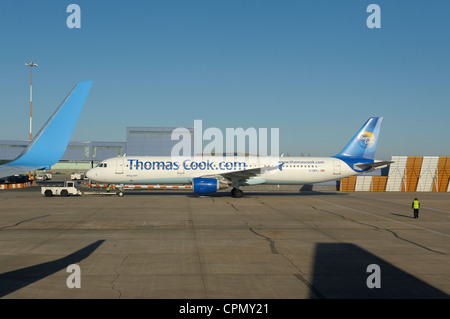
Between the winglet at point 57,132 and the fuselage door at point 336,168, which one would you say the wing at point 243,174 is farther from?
the winglet at point 57,132

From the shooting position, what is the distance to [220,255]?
13617 mm

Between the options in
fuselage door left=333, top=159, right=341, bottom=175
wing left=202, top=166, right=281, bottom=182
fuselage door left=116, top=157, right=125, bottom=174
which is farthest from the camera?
fuselage door left=333, top=159, right=341, bottom=175

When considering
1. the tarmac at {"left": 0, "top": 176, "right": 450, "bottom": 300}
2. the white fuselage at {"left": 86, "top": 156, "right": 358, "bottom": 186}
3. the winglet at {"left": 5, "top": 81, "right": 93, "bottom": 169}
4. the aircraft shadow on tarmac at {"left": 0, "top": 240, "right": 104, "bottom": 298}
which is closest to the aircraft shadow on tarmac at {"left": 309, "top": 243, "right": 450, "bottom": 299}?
the tarmac at {"left": 0, "top": 176, "right": 450, "bottom": 300}

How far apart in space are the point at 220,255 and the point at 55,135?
862cm

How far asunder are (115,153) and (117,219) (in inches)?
2529

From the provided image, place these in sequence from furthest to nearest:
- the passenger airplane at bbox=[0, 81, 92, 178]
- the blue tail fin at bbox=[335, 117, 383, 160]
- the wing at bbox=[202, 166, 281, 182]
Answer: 1. the blue tail fin at bbox=[335, 117, 383, 160]
2. the wing at bbox=[202, 166, 281, 182]
3. the passenger airplane at bbox=[0, 81, 92, 178]

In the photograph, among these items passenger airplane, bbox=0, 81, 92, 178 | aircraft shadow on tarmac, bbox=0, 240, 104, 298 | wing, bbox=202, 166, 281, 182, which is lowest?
aircraft shadow on tarmac, bbox=0, 240, 104, 298

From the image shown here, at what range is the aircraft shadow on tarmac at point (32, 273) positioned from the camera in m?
9.71

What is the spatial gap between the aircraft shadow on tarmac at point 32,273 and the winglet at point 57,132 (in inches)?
181

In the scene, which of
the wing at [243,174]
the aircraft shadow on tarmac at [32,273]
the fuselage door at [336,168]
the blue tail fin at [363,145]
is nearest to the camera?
the aircraft shadow on tarmac at [32,273]

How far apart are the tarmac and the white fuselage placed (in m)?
10.7

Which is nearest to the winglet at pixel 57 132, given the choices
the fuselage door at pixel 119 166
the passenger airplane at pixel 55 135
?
the passenger airplane at pixel 55 135

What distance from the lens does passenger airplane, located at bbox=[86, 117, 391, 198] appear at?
3534 cm

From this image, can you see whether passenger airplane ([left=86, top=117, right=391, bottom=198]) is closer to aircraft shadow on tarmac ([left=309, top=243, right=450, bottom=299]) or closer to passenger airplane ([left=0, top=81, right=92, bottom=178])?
aircraft shadow on tarmac ([left=309, top=243, right=450, bottom=299])
